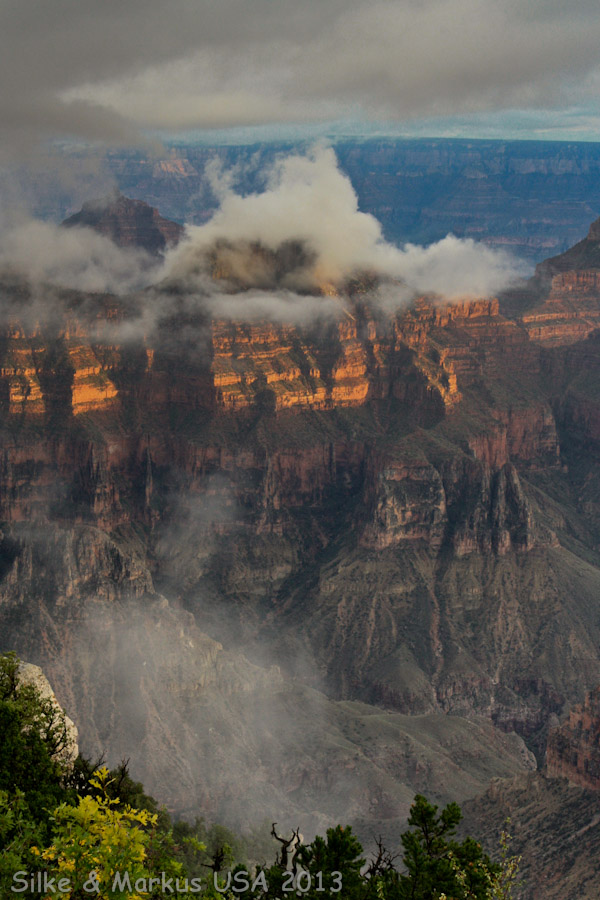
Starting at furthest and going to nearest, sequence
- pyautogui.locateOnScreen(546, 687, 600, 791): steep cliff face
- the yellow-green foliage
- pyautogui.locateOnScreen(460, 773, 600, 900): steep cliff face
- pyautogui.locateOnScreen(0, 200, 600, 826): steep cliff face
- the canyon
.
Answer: pyautogui.locateOnScreen(0, 200, 600, 826): steep cliff face, the canyon, pyautogui.locateOnScreen(546, 687, 600, 791): steep cliff face, pyautogui.locateOnScreen(460, 773, 600, 900): steep cliff face, the yellow-green foliage

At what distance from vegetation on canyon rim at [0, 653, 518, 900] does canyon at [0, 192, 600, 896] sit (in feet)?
108

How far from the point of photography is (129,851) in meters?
32.7

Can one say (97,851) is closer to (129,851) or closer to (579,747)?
(129,851)

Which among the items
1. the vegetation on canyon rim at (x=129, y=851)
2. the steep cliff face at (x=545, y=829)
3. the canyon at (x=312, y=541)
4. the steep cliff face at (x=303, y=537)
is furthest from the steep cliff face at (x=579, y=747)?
the vegetation on canyon rim at (x=129, y=851)

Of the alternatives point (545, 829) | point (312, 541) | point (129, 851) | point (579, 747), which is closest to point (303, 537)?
point (312, 541)

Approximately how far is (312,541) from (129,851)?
11975 centimetres

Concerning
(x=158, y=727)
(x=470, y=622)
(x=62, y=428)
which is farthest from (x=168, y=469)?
(x=158, y=727)

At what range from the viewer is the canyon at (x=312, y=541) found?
290 ft

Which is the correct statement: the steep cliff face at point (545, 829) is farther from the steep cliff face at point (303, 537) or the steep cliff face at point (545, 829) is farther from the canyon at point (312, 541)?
the steep cliff face at point (303, 537)

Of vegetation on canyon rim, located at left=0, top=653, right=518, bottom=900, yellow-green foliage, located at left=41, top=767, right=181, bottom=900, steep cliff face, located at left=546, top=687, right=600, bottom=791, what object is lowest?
steep cliff face, located at left=546, top=687, right=600, bottom=791

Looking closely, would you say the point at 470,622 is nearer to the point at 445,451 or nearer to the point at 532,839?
the point at 445,451

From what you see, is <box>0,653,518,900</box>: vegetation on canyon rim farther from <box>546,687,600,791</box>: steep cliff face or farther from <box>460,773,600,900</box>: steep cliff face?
<box>546,687,600,791</box>: steep cliff face

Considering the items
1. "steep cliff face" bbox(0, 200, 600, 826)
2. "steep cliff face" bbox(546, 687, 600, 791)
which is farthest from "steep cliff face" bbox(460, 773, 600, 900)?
"steep cliff face" bbox(0, 200, 600, 826)

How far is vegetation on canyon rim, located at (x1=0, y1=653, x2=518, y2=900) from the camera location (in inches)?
1291
